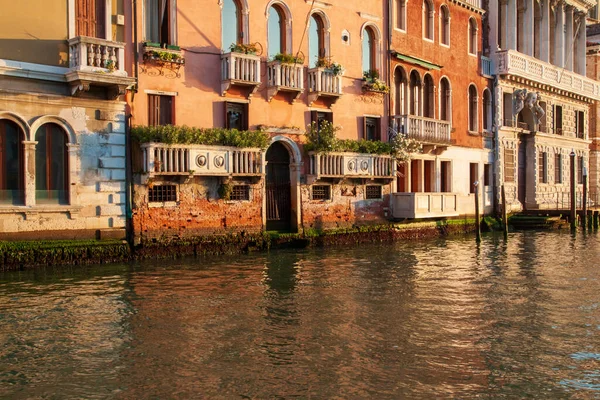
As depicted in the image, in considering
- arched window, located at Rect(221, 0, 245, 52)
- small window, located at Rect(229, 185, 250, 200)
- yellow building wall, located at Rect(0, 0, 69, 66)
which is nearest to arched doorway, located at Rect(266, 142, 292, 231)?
small window, located at Rect(229, 185, 250, 200)

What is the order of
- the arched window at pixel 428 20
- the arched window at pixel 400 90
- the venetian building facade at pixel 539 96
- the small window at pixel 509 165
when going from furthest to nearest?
1. the small window at pixel 509 165
2. the venetian building facade at pixel 539 96
3. the arched window at pixel 428 20
4. the arched window at pixel 400 90

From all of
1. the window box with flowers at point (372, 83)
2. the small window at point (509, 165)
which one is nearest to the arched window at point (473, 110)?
the small window at point (509, 165)

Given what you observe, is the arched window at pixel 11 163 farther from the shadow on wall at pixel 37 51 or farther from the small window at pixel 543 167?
the small window at pixel 543 167

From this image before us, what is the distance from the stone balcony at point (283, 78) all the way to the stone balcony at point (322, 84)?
2.18 ft

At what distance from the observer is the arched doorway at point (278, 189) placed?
1827 centimetres

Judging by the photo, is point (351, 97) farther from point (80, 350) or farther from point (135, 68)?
point (80, 350)

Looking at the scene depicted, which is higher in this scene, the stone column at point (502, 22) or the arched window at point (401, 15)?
the stone column at point (502, 22)

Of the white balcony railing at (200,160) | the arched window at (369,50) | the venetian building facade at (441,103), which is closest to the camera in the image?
the white balcony railing at (200,160)

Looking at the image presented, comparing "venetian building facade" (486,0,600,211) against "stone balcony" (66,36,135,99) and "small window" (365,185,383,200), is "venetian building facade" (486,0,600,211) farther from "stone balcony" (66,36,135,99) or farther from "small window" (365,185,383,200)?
"stone balcony" (66,36,135,99)

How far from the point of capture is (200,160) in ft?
51.6

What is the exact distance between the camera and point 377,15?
21.2 m

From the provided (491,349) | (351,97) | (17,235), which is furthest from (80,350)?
(351,97)

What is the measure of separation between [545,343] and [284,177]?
1142 centimetres

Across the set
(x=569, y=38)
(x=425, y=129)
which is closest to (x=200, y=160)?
(x=425, y=129)
